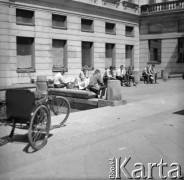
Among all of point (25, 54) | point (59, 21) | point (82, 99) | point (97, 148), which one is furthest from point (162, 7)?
point (97, 148)

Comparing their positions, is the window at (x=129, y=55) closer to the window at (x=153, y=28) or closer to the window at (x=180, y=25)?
the window at (x=153, y=28)

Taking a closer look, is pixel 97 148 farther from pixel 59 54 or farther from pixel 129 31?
pixel 129 31

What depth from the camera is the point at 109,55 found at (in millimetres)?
26594

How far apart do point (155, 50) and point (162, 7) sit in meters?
4.14

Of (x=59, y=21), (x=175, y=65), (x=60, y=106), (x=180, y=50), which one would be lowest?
(x=60, y=106)

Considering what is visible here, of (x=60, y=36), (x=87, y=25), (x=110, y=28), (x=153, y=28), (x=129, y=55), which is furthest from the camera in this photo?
(x=153, y=28)

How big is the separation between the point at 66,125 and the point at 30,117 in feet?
7.29

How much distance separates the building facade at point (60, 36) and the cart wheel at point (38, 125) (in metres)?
13.2

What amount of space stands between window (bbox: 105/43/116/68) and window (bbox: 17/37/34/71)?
25.5ft

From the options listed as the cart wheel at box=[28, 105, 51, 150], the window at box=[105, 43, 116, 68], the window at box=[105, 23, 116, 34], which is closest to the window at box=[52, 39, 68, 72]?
the window at box=[105, 43, 116, 68]

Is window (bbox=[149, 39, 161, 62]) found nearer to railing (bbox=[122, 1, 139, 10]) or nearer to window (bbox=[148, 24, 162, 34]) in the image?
window (bbox=[148, 24, 162, 34])

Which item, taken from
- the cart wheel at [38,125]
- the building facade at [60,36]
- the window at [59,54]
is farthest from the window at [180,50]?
the cart wheel at [38,125]

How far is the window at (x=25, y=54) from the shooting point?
1988 cm

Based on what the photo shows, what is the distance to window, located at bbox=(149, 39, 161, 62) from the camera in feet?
99.1
